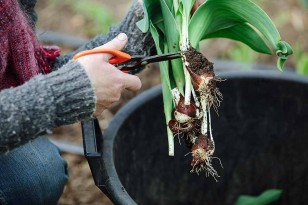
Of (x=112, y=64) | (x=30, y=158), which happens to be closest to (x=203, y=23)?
(x=112, y=64)

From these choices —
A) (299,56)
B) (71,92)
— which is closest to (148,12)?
(71,92)

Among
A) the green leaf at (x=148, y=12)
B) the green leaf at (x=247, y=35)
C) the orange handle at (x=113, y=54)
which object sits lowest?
the orange handle at (x=113, y=54)

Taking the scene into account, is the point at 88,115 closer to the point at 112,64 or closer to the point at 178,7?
the point at 112,64

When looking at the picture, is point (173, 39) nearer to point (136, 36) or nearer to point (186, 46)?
point (186, 46)

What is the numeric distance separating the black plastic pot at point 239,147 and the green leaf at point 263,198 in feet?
0.18

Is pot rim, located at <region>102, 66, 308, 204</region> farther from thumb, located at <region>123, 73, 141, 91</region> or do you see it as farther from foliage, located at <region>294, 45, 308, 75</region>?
foliage, located at <region>294, 45, 308, 75</region>

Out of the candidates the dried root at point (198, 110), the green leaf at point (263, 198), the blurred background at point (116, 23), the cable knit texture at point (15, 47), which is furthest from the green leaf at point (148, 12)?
the blurred background at point (116, 23)

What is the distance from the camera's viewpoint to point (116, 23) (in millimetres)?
2705

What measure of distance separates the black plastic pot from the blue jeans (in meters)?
0.19

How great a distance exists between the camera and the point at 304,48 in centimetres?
260

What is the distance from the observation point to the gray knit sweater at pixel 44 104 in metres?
1.10

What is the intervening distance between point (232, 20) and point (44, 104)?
472mm

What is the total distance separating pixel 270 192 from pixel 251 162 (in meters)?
0.11

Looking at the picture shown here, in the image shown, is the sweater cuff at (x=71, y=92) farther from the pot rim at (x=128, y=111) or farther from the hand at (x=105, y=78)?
the pot rim at (x=128, y=111)
